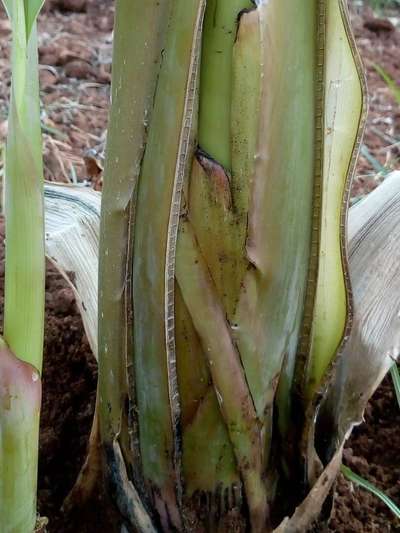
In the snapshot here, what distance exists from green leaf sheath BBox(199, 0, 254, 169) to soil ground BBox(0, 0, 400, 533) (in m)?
0.31

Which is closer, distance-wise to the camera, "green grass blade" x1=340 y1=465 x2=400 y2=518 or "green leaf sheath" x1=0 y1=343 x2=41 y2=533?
"green leaf sheath" x1=0 y1=343 x2=41 y2=533

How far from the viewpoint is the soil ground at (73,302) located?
2.49ft

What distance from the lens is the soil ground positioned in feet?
2.49

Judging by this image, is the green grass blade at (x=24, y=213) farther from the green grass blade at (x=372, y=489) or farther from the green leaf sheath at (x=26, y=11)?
the green grass blade at (x=372, y=489)

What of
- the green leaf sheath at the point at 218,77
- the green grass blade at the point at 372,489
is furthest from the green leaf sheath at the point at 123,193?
the green grass blade at the point at 372,489

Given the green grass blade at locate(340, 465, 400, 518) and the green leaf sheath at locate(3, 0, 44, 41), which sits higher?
the green leaf sheath at locate(3, 0, 44, 41)

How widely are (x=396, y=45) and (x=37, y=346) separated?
1.58m

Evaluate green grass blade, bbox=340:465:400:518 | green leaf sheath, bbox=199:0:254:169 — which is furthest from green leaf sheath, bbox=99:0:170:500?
green grass blade, bbox=340:465:400:518

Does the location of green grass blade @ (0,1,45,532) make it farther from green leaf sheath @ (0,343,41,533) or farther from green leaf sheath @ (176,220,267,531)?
green leaf sheath @ (176,220,267,531)

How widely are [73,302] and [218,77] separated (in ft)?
1.53

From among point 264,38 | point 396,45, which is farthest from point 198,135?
point 396,45

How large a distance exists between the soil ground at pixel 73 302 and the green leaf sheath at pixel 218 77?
31cm

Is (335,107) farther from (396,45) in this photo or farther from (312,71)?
(396,45)

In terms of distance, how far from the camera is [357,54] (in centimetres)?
55
